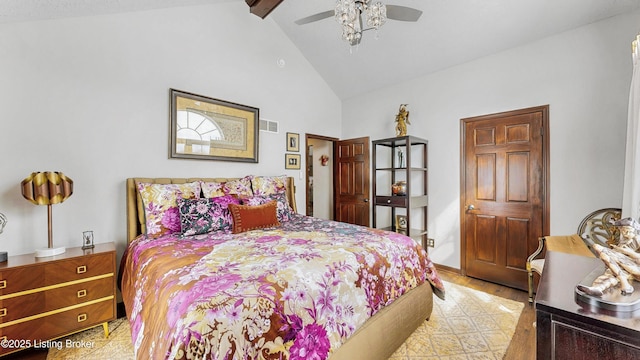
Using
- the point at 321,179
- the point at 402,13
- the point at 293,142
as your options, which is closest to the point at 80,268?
the point at 293,142

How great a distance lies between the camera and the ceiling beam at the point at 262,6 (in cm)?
319

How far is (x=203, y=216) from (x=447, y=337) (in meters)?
2.31

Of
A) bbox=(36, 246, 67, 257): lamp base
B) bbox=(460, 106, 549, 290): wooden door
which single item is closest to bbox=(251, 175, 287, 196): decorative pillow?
bbox=(36, 246, 67, 257): lamp base

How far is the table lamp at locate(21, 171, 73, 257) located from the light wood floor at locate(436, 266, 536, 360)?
352 centimetres

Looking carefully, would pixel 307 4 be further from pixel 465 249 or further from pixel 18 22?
pixel 465 249

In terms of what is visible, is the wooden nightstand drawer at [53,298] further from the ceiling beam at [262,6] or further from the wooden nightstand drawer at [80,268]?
the ceiling beam at [262,6]

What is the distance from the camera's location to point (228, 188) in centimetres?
297

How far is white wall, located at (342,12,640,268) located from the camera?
2408 millimetres

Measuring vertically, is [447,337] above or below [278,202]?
below

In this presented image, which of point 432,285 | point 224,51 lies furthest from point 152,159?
point 432,285

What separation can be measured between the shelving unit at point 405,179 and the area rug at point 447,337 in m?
1.23

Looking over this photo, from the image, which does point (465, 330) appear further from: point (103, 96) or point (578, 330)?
point (103, 96)

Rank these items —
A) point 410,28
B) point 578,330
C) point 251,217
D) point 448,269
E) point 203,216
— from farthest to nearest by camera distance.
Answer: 1. point 448,269
2. point 410,28
3. point 251,217
4. point 203,216
5. point 578,330

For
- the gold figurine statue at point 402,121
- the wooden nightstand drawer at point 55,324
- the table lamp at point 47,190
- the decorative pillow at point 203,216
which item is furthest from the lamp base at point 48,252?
the gold figurine statue at point 402,121
